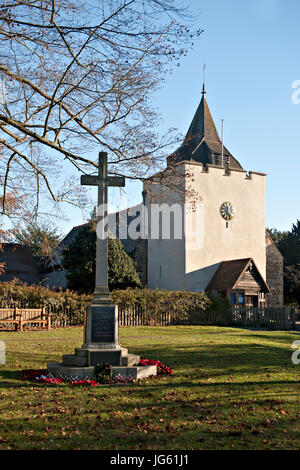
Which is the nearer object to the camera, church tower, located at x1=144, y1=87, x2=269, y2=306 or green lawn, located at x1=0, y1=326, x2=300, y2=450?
green lawn, located at x1=0, y1=326, x2=300, y2=450

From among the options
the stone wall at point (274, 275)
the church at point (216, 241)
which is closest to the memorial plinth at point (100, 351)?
the church at point (216, 241)

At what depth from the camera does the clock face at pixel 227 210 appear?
37.2 m

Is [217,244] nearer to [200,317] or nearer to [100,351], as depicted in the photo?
[200,317]

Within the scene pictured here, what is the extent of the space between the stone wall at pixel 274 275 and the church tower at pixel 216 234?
2276mm

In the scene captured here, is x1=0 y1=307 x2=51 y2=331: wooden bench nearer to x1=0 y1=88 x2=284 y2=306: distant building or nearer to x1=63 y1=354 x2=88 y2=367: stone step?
x1=0 y1=88 x2=284 y2=306: distant building

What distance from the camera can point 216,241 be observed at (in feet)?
120

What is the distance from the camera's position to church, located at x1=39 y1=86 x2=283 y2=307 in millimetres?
34812

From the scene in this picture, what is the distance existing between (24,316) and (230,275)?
16274mm

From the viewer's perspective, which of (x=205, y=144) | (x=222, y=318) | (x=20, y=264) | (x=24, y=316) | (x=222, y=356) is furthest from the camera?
(x=20, y=264)

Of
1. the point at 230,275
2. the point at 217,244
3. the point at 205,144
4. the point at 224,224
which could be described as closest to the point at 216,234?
the point at 217,244

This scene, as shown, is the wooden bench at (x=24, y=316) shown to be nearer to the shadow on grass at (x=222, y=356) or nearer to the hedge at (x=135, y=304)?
the hedge at (x=135, y=304)

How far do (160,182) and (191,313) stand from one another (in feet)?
53.8

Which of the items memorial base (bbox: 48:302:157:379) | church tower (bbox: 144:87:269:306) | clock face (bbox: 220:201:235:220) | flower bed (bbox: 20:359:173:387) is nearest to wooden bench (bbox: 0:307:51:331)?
flower bed (bbox: 20:359:173:387)
